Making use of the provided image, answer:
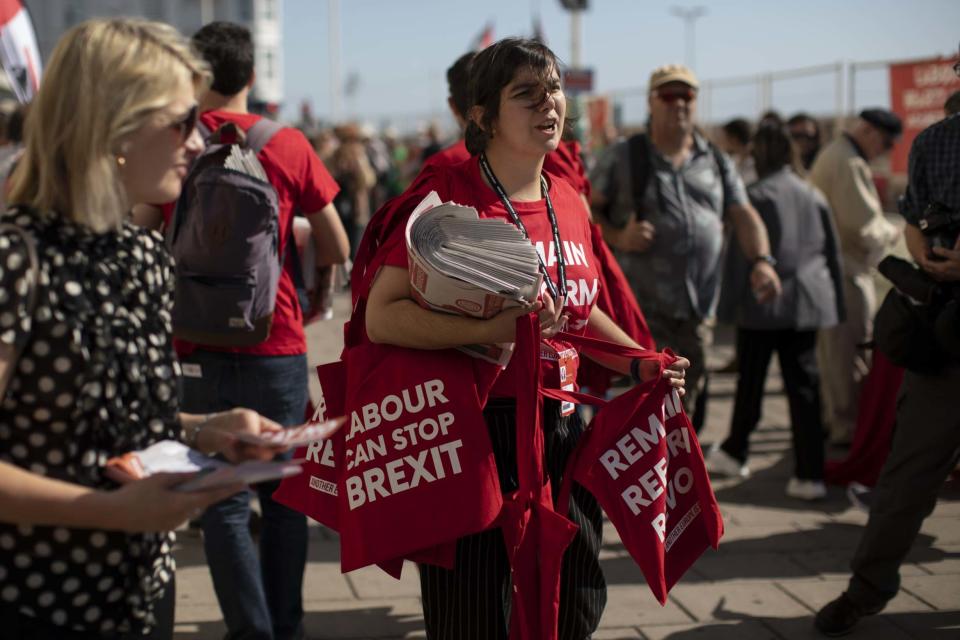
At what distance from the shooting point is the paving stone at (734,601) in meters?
4.39

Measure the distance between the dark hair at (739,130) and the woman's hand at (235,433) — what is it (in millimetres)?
7421

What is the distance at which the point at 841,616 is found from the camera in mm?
4121

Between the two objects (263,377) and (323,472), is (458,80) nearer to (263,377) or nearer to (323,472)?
(263,377)

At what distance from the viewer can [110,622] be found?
1.95 m

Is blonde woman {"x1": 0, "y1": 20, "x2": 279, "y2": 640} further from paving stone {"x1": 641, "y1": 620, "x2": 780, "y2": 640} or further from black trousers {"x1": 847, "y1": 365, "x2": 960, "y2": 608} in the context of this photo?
black trousers {"x1": 847, "y1": 365, "x2": 960, "y2": 608}

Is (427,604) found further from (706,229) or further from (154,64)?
(706,229)

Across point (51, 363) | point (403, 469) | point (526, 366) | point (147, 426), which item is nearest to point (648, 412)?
point (526, 366)

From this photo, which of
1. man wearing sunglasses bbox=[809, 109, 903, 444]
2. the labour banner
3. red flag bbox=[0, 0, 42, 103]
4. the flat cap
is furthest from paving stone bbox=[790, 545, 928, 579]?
the labour banner

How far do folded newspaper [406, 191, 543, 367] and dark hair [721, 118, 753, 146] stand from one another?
22.0 feet

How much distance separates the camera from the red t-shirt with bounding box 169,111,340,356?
12.4 feet

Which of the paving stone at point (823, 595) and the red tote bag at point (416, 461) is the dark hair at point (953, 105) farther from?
the red tote bag at point (416, 461)

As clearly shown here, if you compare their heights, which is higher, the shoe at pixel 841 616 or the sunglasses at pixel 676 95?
the sunglasses at pixel 676 95

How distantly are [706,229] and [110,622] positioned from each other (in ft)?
13.1

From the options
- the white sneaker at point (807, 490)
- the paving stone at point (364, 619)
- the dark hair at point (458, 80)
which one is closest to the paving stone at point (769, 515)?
the white sneaker at point (807, 490)
